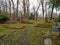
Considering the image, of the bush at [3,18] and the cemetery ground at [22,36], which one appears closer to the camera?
the cemetery ground at [22,36]

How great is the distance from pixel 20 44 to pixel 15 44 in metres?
0.26

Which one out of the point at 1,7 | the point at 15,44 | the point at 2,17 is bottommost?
the point at 15,44

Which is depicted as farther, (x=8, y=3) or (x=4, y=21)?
(x=8, y=3)

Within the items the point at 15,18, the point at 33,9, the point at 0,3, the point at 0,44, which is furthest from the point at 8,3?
the point at 0,44

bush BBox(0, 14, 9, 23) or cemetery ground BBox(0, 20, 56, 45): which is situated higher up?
bush BBox(0, 14, 9, 23)

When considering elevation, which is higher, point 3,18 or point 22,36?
point 3,18

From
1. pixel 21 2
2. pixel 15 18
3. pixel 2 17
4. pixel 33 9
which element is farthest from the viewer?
pixel 33 9

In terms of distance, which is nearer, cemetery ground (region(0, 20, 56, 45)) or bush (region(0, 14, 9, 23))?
cemetery ground (region(0, 20, 56, 45))

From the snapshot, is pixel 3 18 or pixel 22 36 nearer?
pixel 22 36

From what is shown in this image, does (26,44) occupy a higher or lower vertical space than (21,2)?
lower

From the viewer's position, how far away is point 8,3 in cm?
3212

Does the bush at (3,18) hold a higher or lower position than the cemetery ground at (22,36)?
higher

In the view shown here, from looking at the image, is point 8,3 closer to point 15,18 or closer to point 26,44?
point 15,18

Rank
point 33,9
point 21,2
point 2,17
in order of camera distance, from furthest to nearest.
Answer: point 33,9 < point 21,2 < point 2,17
